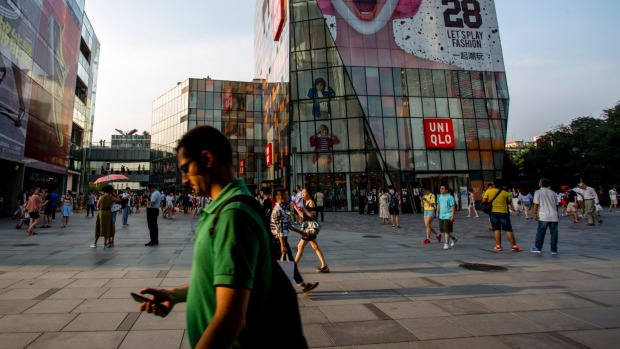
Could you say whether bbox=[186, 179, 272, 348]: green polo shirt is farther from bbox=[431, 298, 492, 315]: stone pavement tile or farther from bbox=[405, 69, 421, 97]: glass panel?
bbox=[405, 69, 421, 97]: glass panel

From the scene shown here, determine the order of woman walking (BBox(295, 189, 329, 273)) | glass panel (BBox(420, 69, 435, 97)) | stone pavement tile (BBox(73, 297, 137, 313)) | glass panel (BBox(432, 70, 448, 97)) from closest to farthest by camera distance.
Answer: stone pavement tile (BBox(73, 297, 137, 313))
woman walking (BBox(295, 189, 329, 273))
glass panel (BBox(420, 69, 435, 97))
glass panel (BBox(432, 70, 448, 97))

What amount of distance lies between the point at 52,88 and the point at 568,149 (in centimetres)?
5936

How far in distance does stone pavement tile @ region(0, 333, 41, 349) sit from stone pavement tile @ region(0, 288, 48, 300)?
66.7 inches

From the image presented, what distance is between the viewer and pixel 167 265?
7531mm

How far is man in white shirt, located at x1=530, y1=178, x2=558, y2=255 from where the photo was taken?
8609 millimetres

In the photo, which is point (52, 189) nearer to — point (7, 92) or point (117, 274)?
point (7, 92)

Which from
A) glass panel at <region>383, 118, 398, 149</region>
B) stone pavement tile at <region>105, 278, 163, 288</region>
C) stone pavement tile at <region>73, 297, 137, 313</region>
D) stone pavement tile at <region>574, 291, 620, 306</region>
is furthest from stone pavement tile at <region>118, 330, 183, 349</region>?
glass panel at <region>383, 118, 398, 149</region>

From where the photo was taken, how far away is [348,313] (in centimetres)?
443

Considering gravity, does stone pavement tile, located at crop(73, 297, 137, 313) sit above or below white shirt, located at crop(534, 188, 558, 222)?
below

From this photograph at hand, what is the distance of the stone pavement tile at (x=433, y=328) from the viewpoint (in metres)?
3.69

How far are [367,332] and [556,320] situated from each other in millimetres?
2428

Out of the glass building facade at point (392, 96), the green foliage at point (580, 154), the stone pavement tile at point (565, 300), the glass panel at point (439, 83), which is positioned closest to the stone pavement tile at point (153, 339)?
the stone pavement tile at point (565, 300)

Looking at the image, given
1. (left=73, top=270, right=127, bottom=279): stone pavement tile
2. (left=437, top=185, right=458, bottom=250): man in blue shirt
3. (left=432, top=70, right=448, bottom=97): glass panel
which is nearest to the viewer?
(left=73, top=270, right=127, bottom=279): stone pavement tile

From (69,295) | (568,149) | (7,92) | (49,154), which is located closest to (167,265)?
(69,295)
